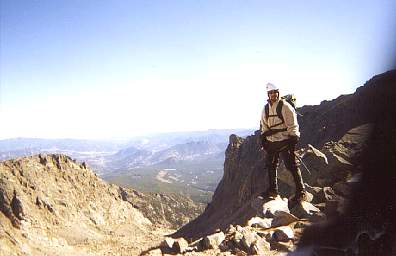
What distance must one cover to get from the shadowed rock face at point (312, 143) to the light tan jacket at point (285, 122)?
12.6 ft

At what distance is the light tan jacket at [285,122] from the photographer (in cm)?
1078

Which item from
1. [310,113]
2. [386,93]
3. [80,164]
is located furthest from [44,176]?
[386,93]

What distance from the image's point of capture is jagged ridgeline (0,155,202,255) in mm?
67500

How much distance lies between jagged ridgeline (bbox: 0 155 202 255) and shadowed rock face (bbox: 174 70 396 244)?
1638cm

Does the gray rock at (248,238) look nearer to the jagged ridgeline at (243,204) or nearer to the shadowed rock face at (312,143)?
the jagged ridgeline at (243,204)

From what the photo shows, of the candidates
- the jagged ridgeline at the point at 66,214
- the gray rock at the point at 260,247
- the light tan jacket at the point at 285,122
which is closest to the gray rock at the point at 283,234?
the gray rock at the point at 260,247

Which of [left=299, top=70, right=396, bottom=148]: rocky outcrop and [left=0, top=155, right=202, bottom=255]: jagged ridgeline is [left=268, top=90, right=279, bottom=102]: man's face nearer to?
[left=299, top=70, right=396, bottom=148]: rocky outcrop

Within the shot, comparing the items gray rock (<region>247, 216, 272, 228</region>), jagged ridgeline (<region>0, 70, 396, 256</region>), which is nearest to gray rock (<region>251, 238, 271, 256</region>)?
jagged ridgeline (<region>0, 70, 396, 256</region>)

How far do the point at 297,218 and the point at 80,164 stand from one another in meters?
106

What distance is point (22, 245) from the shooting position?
62031 millimetres

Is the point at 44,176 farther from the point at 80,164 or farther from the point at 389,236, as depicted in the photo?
the point at 389,236

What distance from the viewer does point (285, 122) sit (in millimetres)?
10898

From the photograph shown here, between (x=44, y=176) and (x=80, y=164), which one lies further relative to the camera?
(x=80, y=164)

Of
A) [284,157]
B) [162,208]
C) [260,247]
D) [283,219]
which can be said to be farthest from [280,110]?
[162,208]
